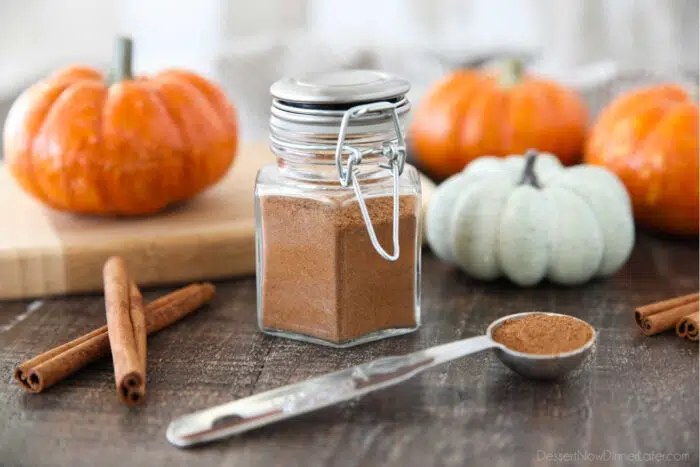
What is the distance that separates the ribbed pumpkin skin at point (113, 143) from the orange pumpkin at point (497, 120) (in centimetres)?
48

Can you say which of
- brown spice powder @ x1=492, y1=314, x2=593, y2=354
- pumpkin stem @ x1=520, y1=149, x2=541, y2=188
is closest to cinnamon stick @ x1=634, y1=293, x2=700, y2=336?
brown spice powder @ x1=492, y1=314, x2=593, y2=354

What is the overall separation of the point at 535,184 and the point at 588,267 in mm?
133

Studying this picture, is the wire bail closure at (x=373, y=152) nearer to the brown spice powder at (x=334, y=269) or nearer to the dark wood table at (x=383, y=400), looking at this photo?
the brown spice powder at (x=334, y=269)

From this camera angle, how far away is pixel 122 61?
138 cm

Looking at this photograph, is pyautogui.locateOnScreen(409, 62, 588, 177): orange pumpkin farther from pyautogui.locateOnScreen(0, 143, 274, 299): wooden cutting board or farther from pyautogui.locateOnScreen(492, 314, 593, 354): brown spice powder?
pyautogui.locateOnScreen(492, 314, 593, 354): brown spice powder

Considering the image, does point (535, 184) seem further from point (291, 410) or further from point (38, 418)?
point (38, 418)

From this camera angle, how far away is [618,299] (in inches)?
48.6

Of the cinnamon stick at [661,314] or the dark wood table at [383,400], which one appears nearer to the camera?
the dark wood table at [383,400]

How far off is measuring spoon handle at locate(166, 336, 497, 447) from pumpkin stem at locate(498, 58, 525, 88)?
864 millimetres

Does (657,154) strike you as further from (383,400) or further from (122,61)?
(122,61)

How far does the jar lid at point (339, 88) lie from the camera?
100 cm

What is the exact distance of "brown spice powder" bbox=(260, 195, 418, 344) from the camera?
105 centimetres

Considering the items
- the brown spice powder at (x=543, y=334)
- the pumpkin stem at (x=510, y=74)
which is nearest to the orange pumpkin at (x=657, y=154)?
the pumpkin stem at (x=510, y=74)

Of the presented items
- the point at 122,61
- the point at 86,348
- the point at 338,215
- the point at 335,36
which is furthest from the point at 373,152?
the point at 335,36
